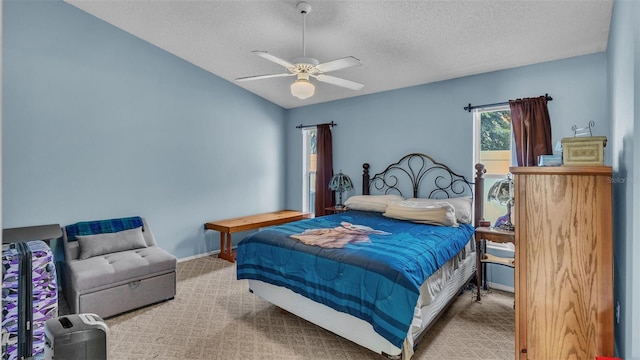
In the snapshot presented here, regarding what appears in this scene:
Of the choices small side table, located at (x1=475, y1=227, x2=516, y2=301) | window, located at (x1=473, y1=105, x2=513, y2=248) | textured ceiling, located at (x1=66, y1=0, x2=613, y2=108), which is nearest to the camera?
textured ceiling, located at (x1=66, y1=0, x2=613, y2=108)

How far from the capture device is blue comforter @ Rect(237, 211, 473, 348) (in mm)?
2207

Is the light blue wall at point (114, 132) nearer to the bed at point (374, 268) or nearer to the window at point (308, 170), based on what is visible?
the window at point (308, 170)

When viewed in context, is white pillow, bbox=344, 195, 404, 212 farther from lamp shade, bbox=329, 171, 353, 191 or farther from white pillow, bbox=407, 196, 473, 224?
white pillow, bbox=407, 196, 473, 224

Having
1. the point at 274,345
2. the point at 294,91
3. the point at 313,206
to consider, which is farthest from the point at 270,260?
the point at 313,206

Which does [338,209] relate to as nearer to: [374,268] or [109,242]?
[374,268]

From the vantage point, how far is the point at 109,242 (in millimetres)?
3609

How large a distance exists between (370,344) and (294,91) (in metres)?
2.12

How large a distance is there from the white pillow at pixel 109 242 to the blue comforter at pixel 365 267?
1.43 metres

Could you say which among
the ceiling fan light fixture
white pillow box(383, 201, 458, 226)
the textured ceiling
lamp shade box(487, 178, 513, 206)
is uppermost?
the textured ceiling

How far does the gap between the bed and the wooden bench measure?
4.84 feet

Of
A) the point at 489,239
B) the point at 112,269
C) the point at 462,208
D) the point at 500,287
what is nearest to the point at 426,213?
the point at 462,208

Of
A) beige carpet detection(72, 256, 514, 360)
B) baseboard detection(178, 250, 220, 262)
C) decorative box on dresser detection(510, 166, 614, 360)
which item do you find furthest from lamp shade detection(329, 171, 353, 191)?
decorative box on dresser detection(510, 166, 614, 360)

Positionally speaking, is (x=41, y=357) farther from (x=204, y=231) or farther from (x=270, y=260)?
(x=204, y=231)

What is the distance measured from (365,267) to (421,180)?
2.58m
